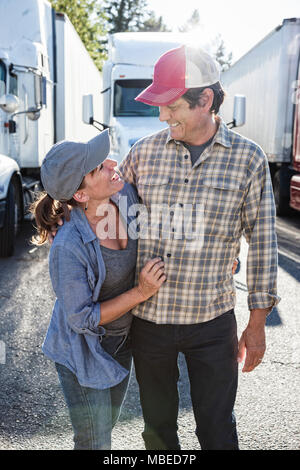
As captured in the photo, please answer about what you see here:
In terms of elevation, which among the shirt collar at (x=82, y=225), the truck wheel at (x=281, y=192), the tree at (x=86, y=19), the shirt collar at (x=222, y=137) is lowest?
the truck wheel at (x=281, y=192)

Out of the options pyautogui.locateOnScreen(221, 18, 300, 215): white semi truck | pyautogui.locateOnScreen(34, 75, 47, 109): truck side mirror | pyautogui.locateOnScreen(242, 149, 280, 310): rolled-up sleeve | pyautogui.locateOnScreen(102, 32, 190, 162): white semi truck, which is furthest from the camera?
pyautogui.locateOnScreen(221, 18, 300, 215): white semi truck

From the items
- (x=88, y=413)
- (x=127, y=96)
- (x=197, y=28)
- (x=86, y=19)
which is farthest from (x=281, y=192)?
(x=197, y=28)

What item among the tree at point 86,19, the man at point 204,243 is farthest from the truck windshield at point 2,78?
→ the tree at point 86,19

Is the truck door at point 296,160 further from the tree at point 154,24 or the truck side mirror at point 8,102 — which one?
the tree at point 154,24

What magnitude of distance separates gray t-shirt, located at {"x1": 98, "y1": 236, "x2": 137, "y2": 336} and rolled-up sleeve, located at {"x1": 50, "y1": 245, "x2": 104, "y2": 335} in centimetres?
14

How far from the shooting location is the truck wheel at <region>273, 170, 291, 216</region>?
38.5 ft

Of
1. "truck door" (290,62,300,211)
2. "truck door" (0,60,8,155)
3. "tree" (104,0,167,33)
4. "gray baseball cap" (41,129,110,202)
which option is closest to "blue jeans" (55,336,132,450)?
"gray baseball cap" (41,129,110,202)

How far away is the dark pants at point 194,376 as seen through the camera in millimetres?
2193

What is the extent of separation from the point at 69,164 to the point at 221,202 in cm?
64

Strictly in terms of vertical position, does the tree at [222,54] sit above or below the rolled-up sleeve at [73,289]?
above

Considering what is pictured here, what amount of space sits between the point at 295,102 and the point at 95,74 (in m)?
8.00

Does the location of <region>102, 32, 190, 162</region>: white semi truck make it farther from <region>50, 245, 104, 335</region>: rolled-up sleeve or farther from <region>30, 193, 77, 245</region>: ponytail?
<region>50, 245, 104, 335</region>: rolled-up sleeve

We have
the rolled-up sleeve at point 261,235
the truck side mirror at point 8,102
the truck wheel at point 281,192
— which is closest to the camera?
the rolled-up sleeve at point 261,235
